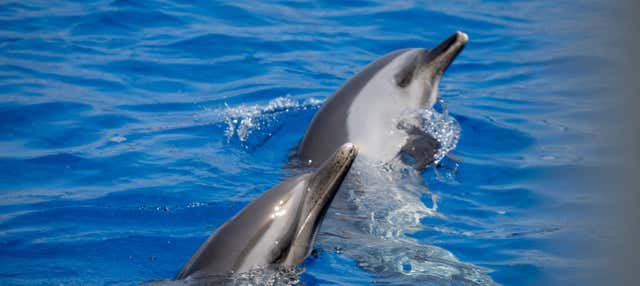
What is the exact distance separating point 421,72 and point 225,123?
2.45 m

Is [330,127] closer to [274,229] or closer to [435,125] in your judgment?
[435,125]

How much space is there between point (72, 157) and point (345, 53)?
15.4 feet

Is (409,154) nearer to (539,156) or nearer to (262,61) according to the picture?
(539,156)

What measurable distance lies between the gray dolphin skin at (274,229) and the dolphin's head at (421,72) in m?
2.48

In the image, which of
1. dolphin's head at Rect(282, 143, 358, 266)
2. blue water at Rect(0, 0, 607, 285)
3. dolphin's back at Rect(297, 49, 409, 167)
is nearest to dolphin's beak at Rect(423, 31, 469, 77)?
dolphin's back at Rect(297, 49, 409, 167)

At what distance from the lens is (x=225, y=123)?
26.1 ft

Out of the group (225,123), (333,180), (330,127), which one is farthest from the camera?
(225,123)

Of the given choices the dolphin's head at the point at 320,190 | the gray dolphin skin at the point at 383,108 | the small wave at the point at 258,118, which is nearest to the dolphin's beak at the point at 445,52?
the gray dolphin skin at the point at 383,108

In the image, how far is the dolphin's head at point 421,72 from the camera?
20.7 feet

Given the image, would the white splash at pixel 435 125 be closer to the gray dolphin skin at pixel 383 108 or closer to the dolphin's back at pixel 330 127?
the gray dolphin skin at pixel 383 108

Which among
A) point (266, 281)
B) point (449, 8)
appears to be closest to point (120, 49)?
point (449, 8)

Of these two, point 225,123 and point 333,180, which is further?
point 225,123

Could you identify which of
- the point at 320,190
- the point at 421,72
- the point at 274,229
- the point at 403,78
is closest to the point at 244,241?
the point at 274,229

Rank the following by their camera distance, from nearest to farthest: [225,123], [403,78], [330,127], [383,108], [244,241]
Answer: [244,241] < [330,127] < [383,108] < [403,78] < [225,123]
